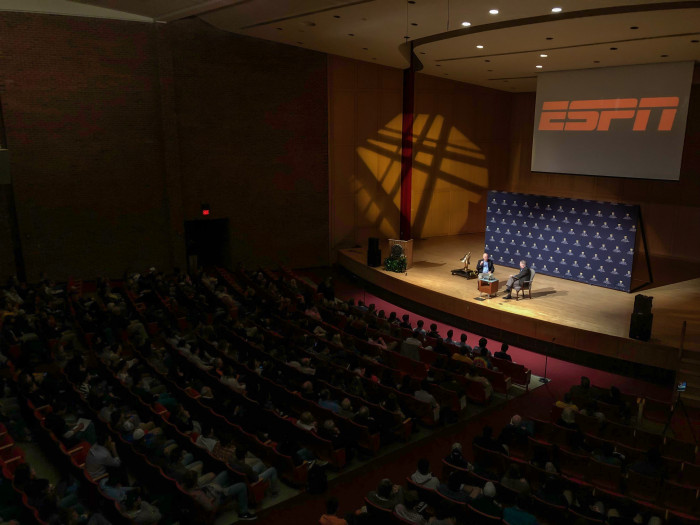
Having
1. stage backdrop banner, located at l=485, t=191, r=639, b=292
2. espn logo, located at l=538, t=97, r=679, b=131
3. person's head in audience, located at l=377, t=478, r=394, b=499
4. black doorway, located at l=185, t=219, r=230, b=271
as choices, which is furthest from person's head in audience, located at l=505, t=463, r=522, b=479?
black doorway, located at l=185, t=219, r=230, b=271

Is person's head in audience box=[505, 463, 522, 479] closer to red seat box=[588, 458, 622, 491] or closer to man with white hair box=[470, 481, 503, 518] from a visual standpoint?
man with white hair box=[470, 481, 503, 518]

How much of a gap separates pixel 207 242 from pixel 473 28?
1011 centimetres

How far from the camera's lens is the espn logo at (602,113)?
12.0 m

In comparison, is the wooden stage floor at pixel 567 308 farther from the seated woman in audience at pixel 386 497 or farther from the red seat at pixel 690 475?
the seated woman in audience at pixel 386 497

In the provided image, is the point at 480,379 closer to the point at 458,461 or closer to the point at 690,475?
the point at 458,461

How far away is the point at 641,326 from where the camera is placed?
9.80 meters

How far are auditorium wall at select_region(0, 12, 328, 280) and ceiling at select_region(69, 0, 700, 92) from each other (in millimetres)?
1063

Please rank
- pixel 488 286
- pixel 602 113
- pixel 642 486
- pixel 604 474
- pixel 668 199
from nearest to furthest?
pixel 642 486, pixel 604 474, pixel 488 286, pixel 602 113, pixel 668 199

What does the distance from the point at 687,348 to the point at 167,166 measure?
1260cm

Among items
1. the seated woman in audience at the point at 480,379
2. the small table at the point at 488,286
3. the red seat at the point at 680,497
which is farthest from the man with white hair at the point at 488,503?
the small table at the point at 488,286

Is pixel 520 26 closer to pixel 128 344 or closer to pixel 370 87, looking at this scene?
pixel 370 87

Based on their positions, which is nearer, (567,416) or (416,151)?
(567,416)

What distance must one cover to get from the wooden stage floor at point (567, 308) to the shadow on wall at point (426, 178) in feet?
8.91

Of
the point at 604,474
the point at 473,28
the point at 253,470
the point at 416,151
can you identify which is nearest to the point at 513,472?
the point at 604,474
